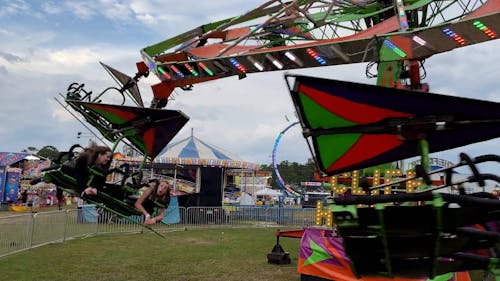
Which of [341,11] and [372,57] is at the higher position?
[341,11]

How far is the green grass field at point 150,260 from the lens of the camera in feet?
29.0

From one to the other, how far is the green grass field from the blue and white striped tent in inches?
299

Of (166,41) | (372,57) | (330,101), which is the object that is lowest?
(330,101)

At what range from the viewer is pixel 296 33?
7109 millimetres

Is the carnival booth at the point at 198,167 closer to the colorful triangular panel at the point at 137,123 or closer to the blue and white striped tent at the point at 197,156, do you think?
the blue and white striped tent at the point at 197,156

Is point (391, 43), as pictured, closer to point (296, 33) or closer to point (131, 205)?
point (296, 33)

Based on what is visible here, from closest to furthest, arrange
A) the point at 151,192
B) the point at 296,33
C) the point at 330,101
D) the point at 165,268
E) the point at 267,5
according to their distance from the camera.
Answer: the point at 330,101 → the point at 151,192 → the point at 267,5 → the point at 296,33 → the point at 165,268

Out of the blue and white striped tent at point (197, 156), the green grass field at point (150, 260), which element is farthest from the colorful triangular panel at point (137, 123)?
the blue and white striped tent at point (197, 156)

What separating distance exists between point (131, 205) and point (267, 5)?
3.30 metres

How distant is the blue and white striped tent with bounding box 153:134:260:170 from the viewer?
2239cm

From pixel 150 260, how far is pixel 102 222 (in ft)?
21.6

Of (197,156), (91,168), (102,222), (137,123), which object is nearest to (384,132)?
(137,123)

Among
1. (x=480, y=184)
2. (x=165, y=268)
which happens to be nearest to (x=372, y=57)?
(x=480, y=184)

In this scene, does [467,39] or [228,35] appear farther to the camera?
[228,35]
